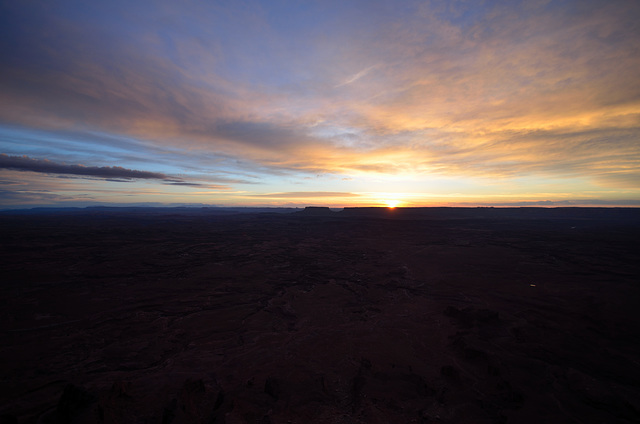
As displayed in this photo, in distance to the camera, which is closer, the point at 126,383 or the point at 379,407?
the point at 379,407

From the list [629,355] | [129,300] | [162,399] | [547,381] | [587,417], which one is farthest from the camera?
[129,300]

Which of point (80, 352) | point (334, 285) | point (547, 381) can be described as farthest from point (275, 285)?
point (547, 381)

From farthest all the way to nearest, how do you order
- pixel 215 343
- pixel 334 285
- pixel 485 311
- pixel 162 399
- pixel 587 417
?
1. pixel 334 285
2. pixel 485 311
3. pixel 215 343
4. pixel 162 399
5. pixel 587 417

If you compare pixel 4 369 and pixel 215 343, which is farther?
pixel 215 343

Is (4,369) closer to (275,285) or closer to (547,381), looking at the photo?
(275,285)

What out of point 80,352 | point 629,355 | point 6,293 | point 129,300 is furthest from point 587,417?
point 6,293

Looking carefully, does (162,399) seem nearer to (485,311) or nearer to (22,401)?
(22,401)
